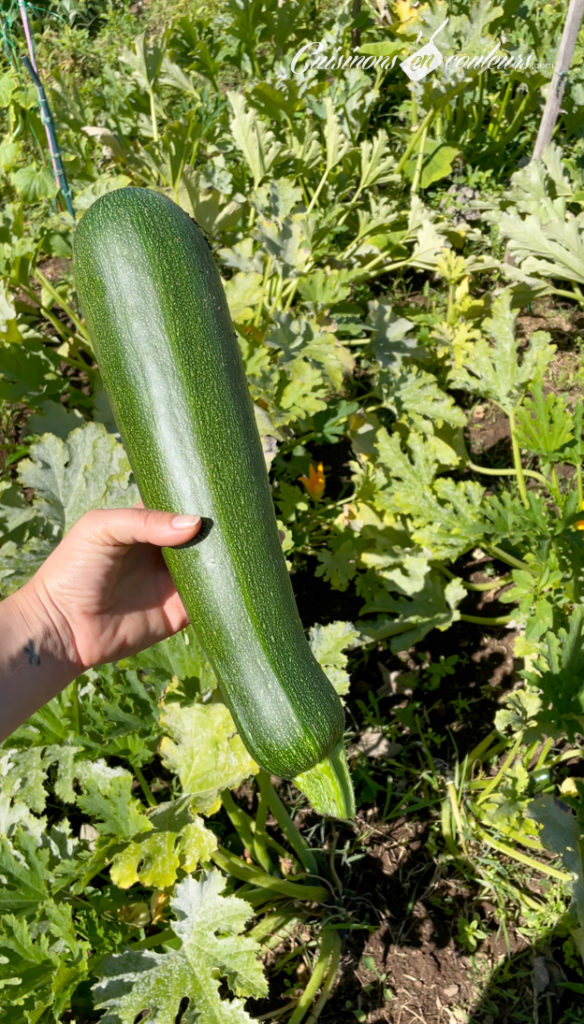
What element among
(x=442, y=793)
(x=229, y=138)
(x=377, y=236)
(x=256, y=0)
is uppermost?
(x=256, y=0)

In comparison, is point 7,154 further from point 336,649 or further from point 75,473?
point 336,649

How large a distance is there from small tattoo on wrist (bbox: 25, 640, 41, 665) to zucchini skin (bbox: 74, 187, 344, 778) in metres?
0.44

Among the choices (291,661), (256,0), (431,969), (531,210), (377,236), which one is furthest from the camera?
(256,0)

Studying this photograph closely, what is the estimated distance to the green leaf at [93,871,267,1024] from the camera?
1678mm

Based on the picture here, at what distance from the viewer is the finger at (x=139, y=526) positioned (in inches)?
59.1

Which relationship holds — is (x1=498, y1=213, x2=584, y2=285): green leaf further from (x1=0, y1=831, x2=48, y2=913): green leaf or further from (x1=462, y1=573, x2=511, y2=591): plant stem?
(x1=0, y1=831, x2=48, y2=913): green leaf

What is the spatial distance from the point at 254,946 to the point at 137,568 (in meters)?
0.93

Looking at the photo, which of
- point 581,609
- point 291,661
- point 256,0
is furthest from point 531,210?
point 291,661

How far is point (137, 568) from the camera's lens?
207 centimetres

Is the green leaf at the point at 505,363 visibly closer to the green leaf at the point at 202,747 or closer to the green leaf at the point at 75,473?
the green leaf at the point at 75,473

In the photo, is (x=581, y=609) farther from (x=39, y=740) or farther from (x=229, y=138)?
(x=229, y=138)

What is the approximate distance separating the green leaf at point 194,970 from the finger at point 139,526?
787 mm

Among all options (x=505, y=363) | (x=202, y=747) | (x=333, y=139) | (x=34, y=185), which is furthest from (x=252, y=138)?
(x=202, y=747)

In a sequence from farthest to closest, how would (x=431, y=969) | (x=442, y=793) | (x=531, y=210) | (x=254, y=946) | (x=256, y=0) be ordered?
(x=256, y=0), (x=531, y=210), (x=442, y=793), (x=431, y=969), (x=254, y=946)
